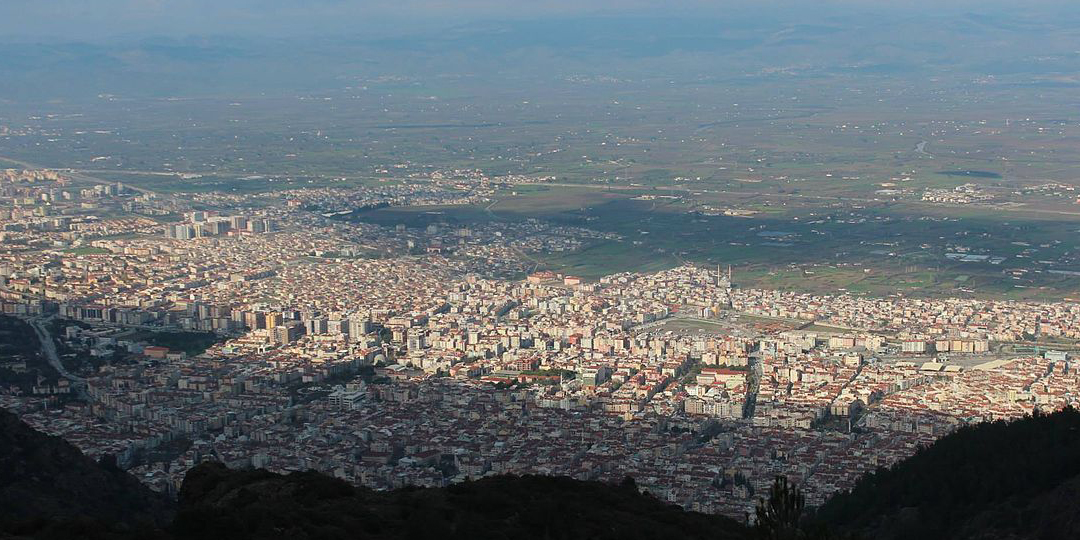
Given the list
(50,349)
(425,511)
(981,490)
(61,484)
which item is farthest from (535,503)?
(50,349)

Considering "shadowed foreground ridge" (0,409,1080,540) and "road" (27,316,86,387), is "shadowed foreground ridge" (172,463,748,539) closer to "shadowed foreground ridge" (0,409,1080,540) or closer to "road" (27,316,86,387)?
"shadowed foreground ridge" (0,409,1080,540)

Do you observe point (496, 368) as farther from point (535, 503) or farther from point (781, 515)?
point (781, 515)

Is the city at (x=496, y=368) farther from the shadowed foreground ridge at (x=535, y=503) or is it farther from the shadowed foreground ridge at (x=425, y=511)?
the shadowed foreground ridge at (x=425, y=511)

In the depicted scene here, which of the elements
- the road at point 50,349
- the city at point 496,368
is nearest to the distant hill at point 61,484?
the city at point 496,368

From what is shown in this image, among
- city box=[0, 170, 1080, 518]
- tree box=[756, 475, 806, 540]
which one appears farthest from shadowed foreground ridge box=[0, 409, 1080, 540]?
city box=[0, 170, 1080, 518]

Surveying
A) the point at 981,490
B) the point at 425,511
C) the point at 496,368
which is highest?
the point at 425,511

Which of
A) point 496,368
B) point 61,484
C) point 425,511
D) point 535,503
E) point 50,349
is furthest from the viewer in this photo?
point 50,349

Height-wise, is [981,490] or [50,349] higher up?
[981,490]
